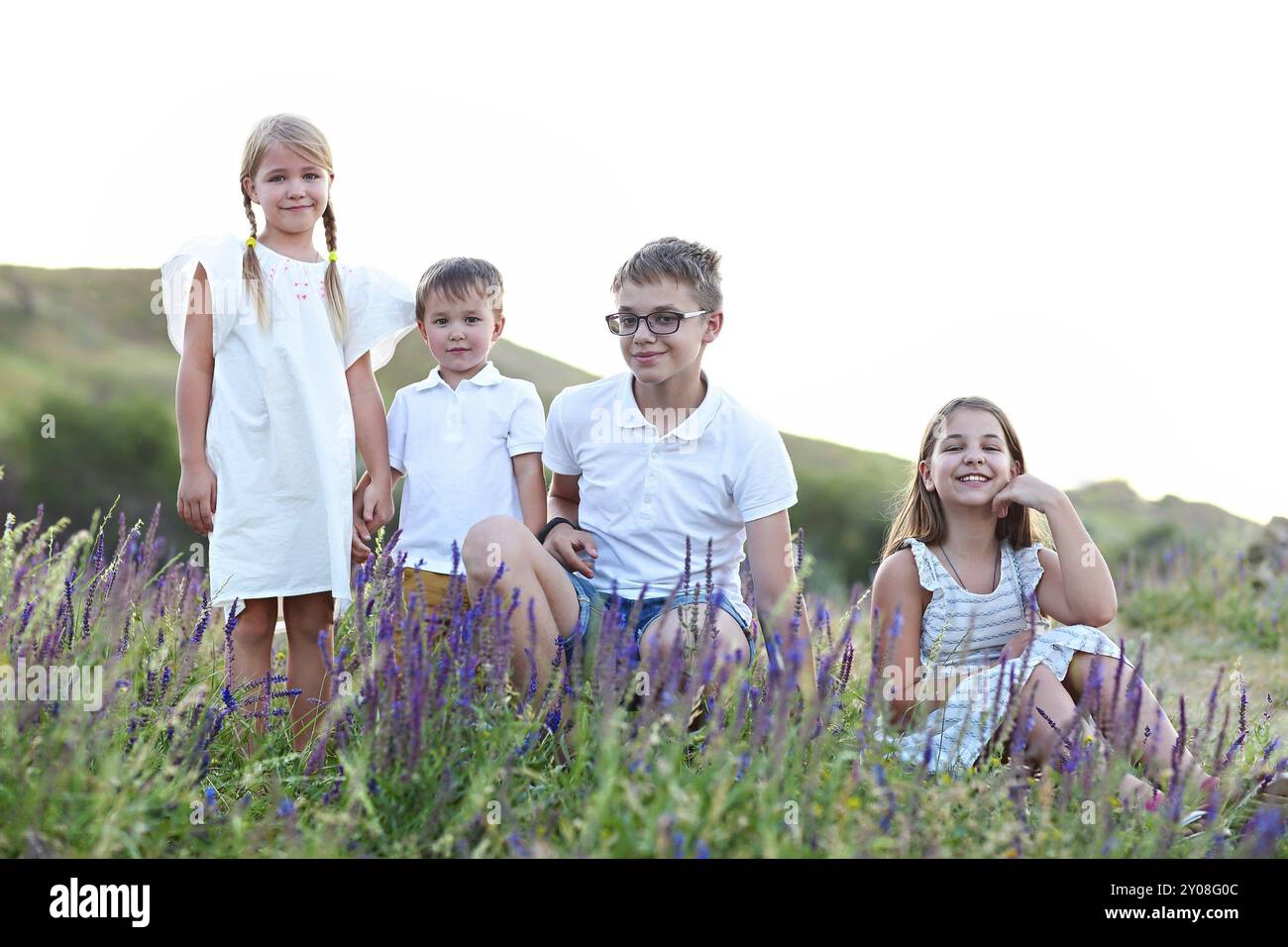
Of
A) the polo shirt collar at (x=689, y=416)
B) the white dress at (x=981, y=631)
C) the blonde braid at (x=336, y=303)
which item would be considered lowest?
the white dress at (x=981, y=631)

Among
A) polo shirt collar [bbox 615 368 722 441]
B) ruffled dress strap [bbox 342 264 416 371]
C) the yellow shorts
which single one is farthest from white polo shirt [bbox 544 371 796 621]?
ruffled dress strap [bbox 342 264 416 371]

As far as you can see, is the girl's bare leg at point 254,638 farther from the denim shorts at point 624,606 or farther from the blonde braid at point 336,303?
the denim shorts at point 624,606

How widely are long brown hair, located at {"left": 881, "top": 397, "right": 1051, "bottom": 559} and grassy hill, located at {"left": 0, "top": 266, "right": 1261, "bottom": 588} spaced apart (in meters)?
4.70

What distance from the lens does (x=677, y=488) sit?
3260 mm

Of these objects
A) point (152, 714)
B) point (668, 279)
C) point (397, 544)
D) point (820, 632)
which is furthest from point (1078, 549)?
point (152, 714)

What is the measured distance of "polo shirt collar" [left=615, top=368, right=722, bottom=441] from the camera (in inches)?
129

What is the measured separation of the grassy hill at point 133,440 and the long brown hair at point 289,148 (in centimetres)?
552

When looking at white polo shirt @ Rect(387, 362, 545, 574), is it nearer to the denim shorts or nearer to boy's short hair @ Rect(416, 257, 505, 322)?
boy's short hair @ Rect(416, 257, 505, 322)

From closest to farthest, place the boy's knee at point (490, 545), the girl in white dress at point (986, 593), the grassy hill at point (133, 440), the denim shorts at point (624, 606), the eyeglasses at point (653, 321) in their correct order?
the boy's knee at point (490, 545)
the girl in white dress at point (986, 593)
the denim shorts at point (624, 606)
the eyeglasses at point (653, 321)
the grassy hill at point (133, 440)

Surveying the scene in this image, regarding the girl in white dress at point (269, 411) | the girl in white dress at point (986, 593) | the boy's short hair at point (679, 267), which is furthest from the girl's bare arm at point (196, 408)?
the girl in white dress at point (986, 593)

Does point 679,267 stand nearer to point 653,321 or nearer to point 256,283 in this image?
point 653,321

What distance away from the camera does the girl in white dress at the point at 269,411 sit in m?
3.28

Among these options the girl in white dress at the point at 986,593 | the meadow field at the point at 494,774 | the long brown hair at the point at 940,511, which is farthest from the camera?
the long brown hair at the point at 940,511
